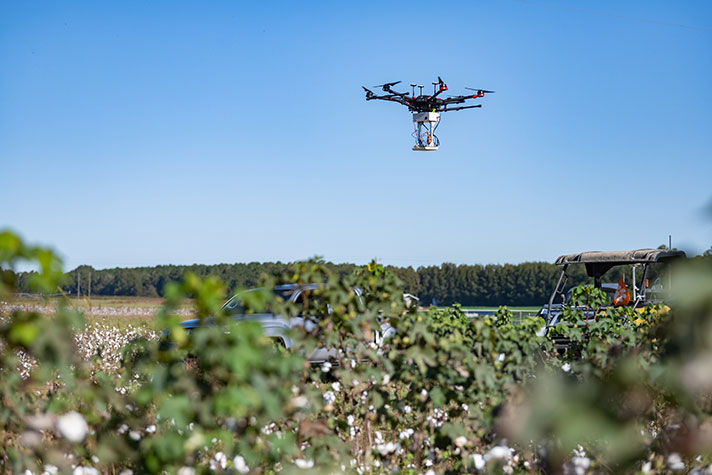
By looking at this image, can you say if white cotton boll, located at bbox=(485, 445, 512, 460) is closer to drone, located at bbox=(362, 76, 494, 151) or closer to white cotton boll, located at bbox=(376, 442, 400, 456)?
white cotton boll, located at bbox=(376, 442, 400, 456)

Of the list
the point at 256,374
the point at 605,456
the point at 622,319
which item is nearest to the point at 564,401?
the point at 256,374

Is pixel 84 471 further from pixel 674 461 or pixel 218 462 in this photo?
pixel 674 461

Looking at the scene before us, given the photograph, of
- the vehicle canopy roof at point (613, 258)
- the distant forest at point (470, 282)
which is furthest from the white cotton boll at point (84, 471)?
the distant forest at point (470, 282)

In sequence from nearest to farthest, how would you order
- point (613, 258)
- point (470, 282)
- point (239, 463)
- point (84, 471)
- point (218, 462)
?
1. point (239, 463)
2. point (84, 471)
3. point (218, 462)
4. point (613, 258)
5. point (470, 282)

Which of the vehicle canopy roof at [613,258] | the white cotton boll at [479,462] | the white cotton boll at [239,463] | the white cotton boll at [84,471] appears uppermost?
the vehicle canopy roof at [613,258]

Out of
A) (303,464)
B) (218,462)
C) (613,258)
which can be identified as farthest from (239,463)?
(613,258)

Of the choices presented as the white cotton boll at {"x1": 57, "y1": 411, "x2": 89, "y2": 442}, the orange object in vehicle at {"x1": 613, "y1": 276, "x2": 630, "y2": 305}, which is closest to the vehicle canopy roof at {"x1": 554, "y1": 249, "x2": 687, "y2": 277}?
the orange object in vehicle at {"x1": 613, "y1": 276, "x2": 630, "y2": 305}

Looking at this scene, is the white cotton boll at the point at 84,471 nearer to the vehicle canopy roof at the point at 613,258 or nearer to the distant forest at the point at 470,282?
the vehicle canopy roof at the point at 613,258

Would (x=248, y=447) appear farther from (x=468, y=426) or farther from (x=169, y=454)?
(x=468, y=426)
